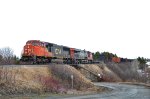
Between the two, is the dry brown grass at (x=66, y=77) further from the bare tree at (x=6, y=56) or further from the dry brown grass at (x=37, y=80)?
the bare tree at (x=6, y=56)

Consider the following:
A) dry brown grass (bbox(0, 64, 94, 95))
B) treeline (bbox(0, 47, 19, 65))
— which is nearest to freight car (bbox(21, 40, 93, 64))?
treeline (bbox(0, 47, 19, 65))

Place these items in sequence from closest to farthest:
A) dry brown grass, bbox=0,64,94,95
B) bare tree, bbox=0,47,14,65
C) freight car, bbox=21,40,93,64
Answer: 1. dry brown grass, bbox=0,64,94,95
2. bare tree, bbox=0,47,14,65
3. freight car, bbox=21,40,93,64

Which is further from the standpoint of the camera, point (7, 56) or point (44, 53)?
point (44, 53)

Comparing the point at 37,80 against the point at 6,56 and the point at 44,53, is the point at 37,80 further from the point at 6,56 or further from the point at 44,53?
the point at 44,53

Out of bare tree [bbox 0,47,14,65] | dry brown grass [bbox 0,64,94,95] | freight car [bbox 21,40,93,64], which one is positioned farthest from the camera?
freight car [bbox 21,40,93,64]

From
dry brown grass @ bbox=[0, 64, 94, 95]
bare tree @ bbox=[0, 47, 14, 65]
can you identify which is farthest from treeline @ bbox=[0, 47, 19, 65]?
dry brown grass @ bbox=[0, 64, 94, 95]

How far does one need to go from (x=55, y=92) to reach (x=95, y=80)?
3652 centimetres

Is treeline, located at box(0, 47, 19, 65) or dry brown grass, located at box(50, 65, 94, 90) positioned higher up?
treeline, located at box(0, 47, 19, 65)

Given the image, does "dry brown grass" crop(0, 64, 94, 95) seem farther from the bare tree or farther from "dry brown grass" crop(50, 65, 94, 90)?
the bare tree

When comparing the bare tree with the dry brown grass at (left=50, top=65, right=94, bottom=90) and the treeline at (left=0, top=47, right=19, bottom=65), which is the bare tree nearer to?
the treeline at (left=0, top=47, right=19, bottom=65)

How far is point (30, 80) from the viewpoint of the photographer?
3550 centimetres

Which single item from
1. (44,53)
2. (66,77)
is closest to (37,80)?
(66,77)

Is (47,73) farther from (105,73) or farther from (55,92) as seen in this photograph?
(105,73)

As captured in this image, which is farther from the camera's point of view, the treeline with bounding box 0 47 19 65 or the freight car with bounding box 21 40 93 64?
the freight car with bounding box 21 40 93 64
